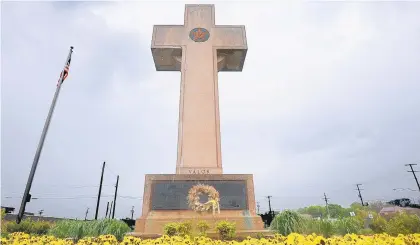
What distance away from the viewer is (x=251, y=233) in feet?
28.5

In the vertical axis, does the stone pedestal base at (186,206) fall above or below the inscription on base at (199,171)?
below

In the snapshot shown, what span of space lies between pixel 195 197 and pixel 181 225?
2.25 m

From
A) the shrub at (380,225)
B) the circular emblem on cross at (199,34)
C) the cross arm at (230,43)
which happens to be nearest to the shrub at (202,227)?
the shrub at (380,225)

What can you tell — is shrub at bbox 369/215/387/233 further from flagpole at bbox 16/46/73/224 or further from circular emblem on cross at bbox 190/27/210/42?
circular emblem on cross at bbox 190/27/210/42

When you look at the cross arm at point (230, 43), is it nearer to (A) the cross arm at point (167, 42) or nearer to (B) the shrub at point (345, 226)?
(A) the cross arm at point (167, 42)

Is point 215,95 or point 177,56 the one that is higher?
point 177,56

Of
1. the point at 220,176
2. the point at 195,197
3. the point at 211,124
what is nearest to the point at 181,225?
the point at 195,197

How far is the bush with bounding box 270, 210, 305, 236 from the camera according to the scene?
8.63m

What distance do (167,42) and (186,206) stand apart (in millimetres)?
9781

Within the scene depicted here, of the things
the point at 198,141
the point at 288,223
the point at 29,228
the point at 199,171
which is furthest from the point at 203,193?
the point at 29,228

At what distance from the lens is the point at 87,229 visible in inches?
358

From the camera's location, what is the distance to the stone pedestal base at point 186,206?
933 centimetres

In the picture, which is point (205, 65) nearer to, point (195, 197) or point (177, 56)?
point (177, 56)

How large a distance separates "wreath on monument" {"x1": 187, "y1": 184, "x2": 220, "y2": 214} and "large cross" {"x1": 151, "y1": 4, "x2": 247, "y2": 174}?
1385 mm
